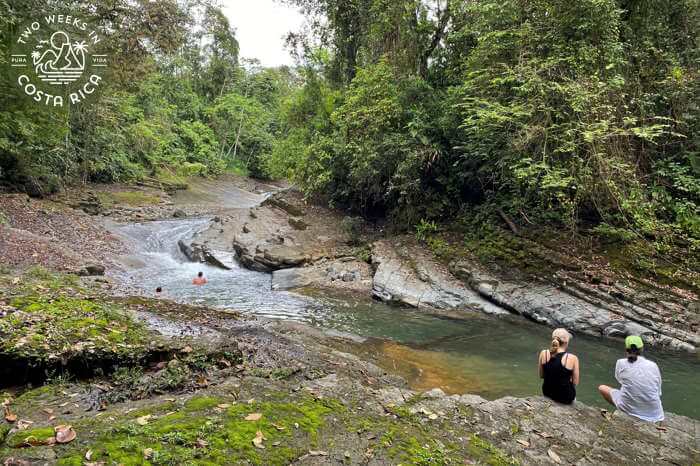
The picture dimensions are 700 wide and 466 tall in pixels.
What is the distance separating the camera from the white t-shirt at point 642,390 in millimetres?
5180

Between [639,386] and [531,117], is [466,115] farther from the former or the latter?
[639,386]

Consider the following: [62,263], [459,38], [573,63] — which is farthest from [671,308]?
[62,263]

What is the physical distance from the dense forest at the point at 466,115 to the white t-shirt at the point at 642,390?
569cm

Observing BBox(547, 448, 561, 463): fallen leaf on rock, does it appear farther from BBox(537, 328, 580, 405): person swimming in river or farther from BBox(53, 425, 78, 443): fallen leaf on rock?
BBox(53, 425, 78, 443): fallen leaf on rock

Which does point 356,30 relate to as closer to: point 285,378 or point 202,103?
point 285,378

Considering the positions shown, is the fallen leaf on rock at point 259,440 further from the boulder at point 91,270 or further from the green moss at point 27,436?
the boulder at point 91,270

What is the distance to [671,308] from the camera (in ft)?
32.2

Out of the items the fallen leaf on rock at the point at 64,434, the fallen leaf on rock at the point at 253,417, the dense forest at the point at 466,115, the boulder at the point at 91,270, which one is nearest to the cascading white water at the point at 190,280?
the boulder at the point at 91,270

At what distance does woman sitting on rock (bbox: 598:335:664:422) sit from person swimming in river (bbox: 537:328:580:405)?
0.65 meters

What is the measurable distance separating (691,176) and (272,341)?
1190 centimetres

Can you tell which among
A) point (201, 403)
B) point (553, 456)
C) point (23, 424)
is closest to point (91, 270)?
point (23, 424)

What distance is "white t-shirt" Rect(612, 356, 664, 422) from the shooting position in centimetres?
518

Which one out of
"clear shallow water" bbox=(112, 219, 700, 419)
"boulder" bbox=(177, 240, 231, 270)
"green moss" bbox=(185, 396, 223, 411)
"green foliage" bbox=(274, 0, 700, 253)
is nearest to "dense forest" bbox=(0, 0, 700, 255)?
"green foliage" bbox=(274, 0, 700, 253)

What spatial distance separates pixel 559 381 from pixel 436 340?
4179 mm
